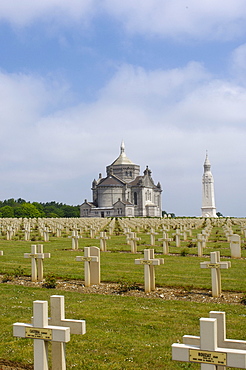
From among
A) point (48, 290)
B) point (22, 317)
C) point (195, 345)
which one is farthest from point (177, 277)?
point (195, 345)

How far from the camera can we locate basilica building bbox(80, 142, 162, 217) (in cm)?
10044

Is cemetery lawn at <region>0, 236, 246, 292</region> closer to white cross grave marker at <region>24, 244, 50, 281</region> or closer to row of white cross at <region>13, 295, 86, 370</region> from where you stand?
white cross grave marker at <region>24, 244, 50, 281</region>

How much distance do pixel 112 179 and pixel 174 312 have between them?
99003mm

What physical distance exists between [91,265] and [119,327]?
3.76m

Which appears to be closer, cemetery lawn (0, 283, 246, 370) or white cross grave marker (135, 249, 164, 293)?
cemetery lawn (0, 283, 246, 370)

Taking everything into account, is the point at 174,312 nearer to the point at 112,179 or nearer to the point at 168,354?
the point at 168,354

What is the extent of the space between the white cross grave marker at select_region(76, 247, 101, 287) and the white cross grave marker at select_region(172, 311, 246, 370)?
24.2 ft

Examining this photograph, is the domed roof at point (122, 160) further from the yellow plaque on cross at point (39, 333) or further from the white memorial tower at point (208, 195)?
the yellow plaque on cross at point (39, 333)

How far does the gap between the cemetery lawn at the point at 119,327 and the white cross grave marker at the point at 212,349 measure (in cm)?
220

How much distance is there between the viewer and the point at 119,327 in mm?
7359

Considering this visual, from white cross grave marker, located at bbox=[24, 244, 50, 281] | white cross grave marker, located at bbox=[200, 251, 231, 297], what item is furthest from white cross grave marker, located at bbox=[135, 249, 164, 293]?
white cross grave marker, located at bbox=[24, 244, 50, 281]

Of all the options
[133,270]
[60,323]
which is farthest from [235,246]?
[60,323]

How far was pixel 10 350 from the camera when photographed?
6.34 metres

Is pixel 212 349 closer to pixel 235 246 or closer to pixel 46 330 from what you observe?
pixel 46 330
